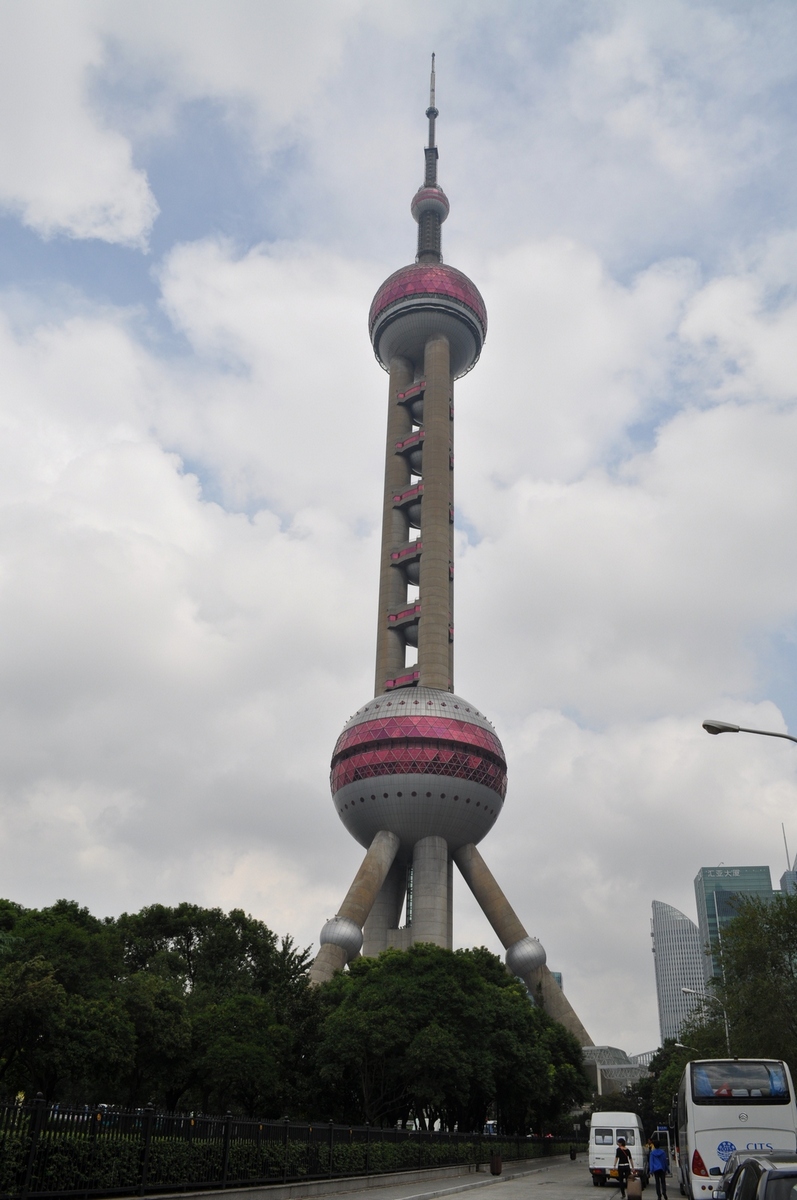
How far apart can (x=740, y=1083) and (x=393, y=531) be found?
279 feet

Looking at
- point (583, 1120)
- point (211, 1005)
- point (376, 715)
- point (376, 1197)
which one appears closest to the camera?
point (376, 1197)

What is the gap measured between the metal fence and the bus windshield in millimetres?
10037

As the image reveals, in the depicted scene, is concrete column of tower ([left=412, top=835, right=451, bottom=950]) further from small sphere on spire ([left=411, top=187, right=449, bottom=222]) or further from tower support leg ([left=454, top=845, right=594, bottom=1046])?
small sphere on spire ([left=411, top=187, right=449, bottom=222])

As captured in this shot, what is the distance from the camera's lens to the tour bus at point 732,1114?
21344mm

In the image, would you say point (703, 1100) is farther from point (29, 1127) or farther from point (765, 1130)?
point (29, 1127)

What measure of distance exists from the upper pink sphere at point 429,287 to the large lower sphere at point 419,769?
43858mm

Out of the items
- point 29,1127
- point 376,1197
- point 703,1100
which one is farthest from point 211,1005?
point 29,1127

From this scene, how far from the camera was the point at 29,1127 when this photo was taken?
1566cm

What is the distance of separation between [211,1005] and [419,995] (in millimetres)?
10554

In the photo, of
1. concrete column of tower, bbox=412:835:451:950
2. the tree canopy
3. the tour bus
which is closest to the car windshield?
the tour bus

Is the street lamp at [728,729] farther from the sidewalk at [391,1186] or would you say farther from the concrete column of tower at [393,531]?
the concrete column of tower at [393,531]

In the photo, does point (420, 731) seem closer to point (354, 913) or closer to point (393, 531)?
point (354, 913)

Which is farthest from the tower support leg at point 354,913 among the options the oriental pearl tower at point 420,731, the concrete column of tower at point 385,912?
the concrete column of tower at point 385,912

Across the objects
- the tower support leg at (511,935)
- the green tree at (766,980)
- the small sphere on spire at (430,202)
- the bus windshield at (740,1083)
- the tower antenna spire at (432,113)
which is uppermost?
the tower antenna spire at (432,113)
